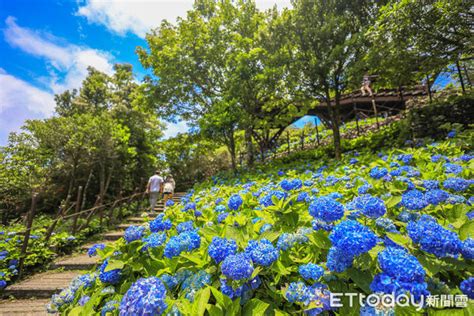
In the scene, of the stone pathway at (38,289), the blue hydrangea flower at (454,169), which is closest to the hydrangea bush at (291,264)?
the blue hydrangea flower at (454,169)

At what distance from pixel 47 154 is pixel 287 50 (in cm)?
1144

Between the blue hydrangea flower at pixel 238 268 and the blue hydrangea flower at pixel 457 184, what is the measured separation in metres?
2.22

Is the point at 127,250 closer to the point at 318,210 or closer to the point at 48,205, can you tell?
the point at 318,210

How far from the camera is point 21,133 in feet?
33.2

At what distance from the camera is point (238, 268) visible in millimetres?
1066

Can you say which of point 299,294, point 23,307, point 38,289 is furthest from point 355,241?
point 38,289

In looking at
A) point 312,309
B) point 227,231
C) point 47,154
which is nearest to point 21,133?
point 47,154

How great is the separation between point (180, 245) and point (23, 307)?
14.4 feet

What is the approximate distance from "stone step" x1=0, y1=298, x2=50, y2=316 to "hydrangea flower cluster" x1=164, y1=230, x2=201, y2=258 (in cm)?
370

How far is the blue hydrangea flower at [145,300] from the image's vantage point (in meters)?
0.92

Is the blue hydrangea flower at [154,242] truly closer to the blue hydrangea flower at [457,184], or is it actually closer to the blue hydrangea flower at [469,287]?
the blue hydrangea flower at [469,287]

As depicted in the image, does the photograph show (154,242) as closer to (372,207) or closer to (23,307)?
(372,207)

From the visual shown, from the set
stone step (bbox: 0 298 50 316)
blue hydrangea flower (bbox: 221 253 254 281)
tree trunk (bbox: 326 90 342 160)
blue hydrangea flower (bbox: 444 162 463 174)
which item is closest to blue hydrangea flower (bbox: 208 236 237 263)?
blue hydrangea flower (bbox: 221 253 254 281)

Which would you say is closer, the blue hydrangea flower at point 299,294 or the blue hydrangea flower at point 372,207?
the blue hydrangea flower at point 299,294
